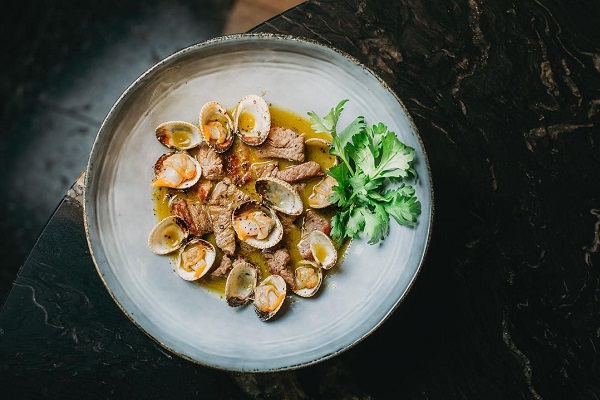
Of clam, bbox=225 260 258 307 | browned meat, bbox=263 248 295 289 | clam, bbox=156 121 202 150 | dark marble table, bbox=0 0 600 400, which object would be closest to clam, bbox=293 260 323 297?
browned meat, bbox=263 248 295 289

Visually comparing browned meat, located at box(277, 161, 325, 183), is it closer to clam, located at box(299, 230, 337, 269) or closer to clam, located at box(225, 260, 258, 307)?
clam, located at box(299, 230, 337, 269)

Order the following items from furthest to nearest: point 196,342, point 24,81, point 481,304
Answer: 1. point 24,81
2. point 481,304
3. point 196,342

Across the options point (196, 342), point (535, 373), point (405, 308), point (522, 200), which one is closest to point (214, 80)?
point (196, 342)

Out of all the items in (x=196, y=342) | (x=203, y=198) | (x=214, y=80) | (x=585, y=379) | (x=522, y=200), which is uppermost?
(x=522, y=200)

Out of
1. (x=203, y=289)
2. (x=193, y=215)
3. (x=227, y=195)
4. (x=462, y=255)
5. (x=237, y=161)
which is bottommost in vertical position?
(x=203, y=289)

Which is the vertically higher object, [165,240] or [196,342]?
[165,240]

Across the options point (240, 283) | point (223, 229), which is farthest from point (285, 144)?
point (240, 283)

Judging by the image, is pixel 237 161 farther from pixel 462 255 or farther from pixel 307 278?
pixel 462 255

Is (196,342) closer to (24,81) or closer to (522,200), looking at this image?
(522,200)
